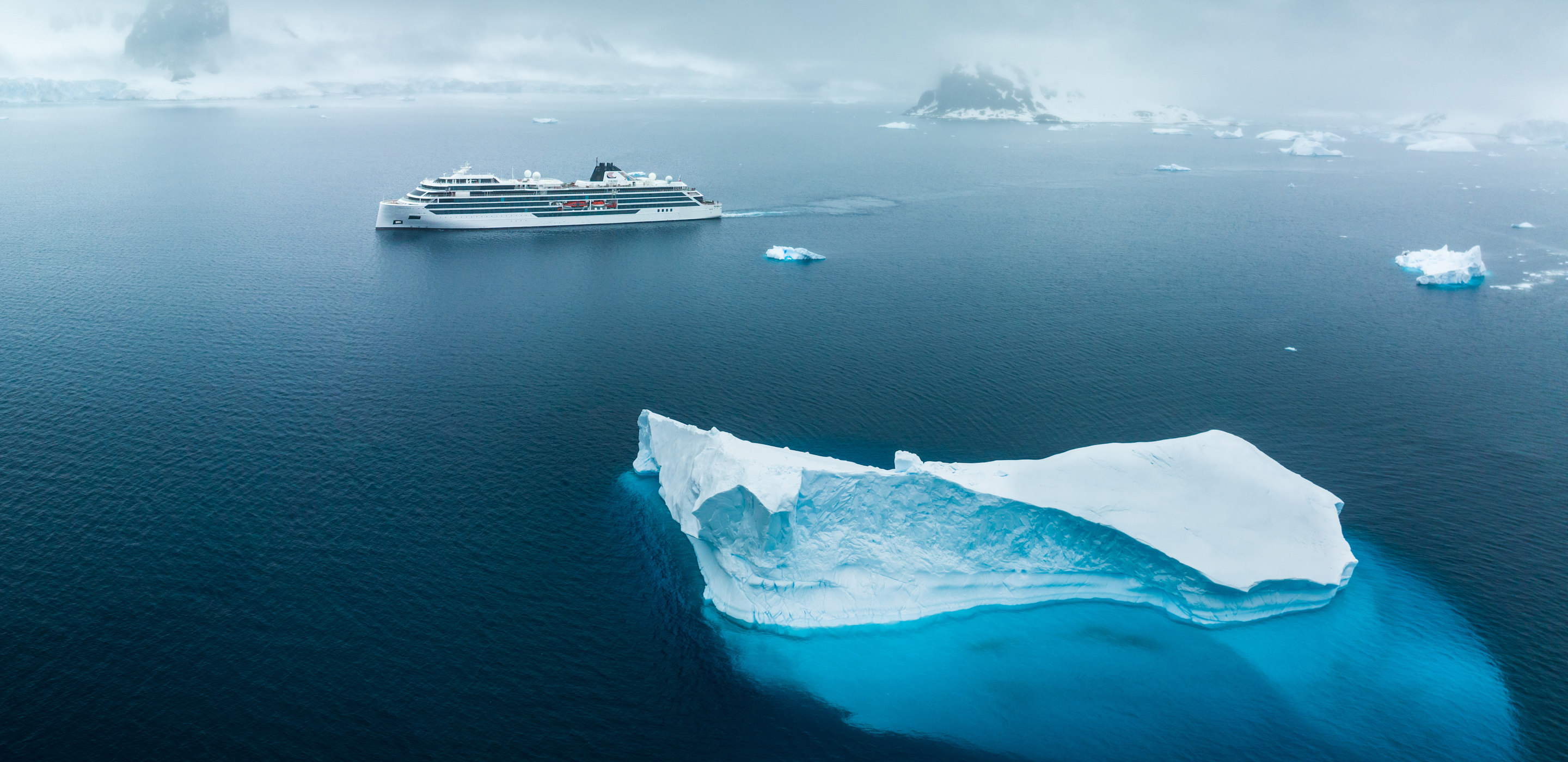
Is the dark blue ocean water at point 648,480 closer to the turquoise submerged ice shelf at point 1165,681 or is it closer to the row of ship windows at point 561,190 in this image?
the turquoise submerged ice shelf at point 1165,681

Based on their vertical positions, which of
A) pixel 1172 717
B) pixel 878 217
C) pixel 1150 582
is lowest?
pixel 1172 717

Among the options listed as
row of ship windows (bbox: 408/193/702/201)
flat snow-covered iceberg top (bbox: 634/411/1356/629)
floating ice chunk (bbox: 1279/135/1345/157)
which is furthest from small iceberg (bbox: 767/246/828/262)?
floating ice chunk (bbox: 1279/135/1345/157)

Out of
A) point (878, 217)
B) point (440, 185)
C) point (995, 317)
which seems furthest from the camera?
point (878, 217)

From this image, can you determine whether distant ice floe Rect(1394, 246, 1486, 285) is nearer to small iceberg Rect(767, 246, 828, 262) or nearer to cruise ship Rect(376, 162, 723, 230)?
small iceberg Rect(767, 246, 828, 262)

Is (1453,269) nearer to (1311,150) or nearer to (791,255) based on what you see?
(791,255)

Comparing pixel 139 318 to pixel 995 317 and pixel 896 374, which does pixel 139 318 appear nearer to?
pixel 896 374

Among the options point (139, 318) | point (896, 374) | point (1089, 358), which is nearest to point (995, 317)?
point (1089, 358)
